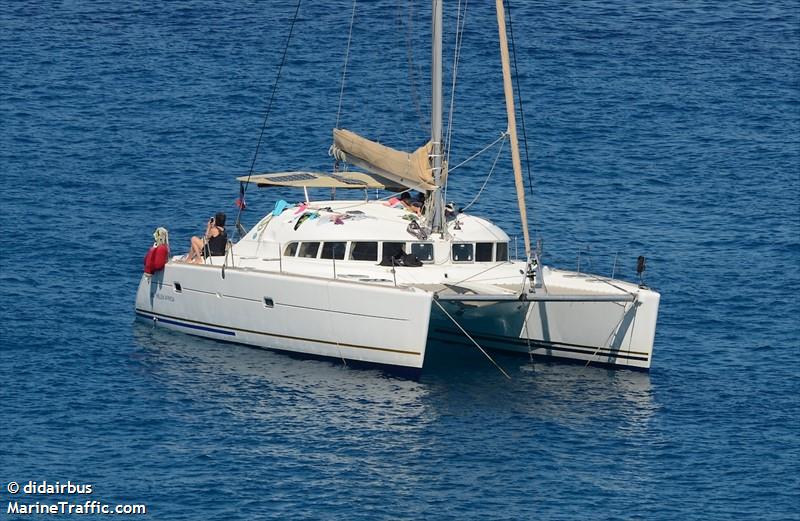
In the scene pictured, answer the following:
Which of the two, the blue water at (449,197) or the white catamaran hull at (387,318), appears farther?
the white catamaran hull at (387,318)

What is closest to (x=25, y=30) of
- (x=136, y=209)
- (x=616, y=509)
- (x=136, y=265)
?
(x=136, y=209)

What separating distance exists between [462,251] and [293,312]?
4618mm

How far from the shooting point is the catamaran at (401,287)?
42812 millimetres

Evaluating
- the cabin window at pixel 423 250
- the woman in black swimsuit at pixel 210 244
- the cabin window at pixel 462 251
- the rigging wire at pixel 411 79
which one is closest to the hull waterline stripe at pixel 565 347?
the cabin window at pixel 462 251

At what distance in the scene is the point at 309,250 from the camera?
45406 millimetres

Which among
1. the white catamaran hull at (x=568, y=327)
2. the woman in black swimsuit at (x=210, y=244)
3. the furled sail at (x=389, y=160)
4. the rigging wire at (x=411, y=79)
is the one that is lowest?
the white catamaran hull at (x=568, y=327)

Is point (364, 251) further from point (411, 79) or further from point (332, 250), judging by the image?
point (411, 79)

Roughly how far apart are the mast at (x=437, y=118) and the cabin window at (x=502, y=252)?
1.57 meters

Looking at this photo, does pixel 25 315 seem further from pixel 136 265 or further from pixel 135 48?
pixel 135 48

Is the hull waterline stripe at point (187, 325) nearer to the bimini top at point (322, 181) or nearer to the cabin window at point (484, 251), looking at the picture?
the bimini top at point (322, 181)

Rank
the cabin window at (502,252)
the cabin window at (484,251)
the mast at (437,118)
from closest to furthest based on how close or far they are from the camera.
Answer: the mast at (437,118) → the cabin window at (484,251) → the cabin window at (502,252)

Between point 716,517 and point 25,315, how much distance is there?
20.2m

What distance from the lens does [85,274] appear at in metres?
50.7

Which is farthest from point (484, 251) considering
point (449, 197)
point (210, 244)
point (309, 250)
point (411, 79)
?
point (411, 79)
